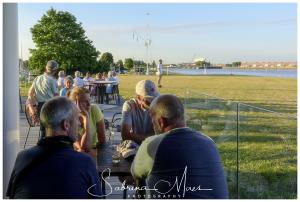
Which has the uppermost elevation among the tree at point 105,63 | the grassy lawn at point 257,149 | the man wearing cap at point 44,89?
the tree at point 105,63

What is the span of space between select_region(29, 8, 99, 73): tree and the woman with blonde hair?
116 feet

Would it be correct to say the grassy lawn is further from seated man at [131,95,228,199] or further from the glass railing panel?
seated man at [131,95,228,199]

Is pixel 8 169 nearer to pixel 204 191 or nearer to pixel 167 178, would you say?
pixel 167 178

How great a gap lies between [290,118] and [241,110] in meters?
0.68

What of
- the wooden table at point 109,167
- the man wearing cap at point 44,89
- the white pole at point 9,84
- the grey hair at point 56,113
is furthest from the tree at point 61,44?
the grey hair at point 56,113

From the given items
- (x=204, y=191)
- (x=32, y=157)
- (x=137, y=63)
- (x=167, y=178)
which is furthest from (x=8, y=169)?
(x=137, y=63)

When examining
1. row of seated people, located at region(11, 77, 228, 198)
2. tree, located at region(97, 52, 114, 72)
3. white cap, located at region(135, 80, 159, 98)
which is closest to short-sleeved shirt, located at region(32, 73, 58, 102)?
white cap, located at region(135, 80, 159, 98)

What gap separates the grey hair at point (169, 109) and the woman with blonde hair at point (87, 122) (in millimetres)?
1343

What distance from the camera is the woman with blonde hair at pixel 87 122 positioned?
11.7 ft

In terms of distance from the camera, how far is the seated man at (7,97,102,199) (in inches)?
80.5

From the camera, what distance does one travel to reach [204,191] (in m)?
2.21

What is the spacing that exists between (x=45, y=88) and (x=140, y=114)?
9.11ft

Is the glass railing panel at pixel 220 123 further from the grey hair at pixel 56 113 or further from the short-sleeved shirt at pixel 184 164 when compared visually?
the grey hair at pixel 56 113

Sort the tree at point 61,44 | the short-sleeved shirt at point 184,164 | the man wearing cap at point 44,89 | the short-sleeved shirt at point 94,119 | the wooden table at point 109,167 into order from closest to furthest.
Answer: the short-sleeved shirt at point 184,164
the wooden table at point 109,167
the short-sleeved shirt at point 94,119
the man wearing cap at point 44,89
the tree at point 61,44
